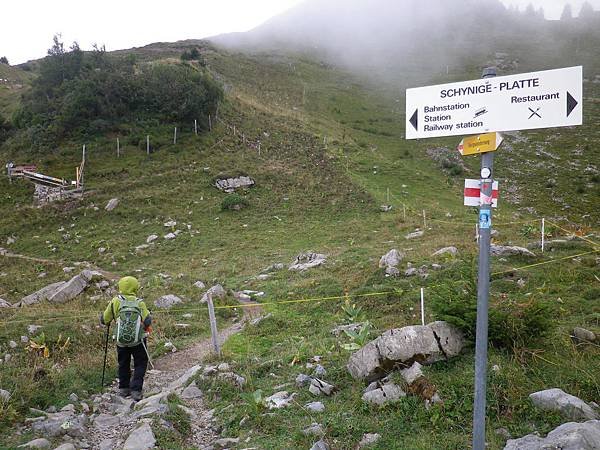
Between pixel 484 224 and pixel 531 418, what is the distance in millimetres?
3016

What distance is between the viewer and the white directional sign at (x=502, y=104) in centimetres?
326

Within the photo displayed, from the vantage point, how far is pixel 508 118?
135 inches

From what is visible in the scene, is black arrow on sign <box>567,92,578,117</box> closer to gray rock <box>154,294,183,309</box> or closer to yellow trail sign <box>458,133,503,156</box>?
yellow trail sign <box>458,133,503,156</box>

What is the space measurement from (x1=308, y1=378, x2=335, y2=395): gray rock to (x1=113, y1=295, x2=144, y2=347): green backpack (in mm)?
3161

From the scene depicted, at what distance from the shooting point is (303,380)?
6793mm

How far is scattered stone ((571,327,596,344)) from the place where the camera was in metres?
6.57

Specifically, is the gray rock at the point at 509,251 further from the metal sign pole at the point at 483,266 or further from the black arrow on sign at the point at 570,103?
the black arrow on sign at the point at 570,103

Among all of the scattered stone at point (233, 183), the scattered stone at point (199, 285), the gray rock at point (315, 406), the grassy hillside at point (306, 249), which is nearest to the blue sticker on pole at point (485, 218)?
the grassy hillside at point (306, 249)

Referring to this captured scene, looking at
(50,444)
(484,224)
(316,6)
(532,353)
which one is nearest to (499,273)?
(532,353)

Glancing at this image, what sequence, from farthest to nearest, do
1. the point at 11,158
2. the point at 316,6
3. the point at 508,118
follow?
the point at 316,6, the point at 11,158, the point at 508,118

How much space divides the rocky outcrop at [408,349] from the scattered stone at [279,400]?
107cm

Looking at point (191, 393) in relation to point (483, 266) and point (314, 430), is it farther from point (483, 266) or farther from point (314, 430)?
point (483, 266)

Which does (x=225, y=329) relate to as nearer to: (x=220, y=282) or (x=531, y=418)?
(x=220, y=282)

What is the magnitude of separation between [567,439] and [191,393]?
5.41 m
